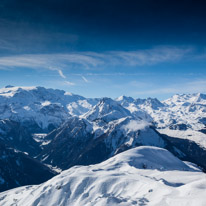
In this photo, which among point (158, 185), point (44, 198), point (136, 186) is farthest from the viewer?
point (44, 198)

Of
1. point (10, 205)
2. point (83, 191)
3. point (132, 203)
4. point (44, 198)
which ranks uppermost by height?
point (132, 203)

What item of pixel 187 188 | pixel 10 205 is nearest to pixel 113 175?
pixel 187 188

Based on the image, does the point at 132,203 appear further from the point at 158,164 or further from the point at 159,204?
the point at 158,164

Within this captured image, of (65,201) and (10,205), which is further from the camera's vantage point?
(10,205)

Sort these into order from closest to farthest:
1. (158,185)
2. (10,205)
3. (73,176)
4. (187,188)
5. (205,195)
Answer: (205,195) → (187,188) → (158,185) → (73,176) → (10,205)

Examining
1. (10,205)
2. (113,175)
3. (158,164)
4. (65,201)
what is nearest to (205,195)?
(113,175)

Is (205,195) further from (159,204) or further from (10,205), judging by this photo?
(10,205)

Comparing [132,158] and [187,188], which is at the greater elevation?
[187,188]

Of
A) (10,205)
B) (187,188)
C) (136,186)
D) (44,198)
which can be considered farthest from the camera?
(10,205)

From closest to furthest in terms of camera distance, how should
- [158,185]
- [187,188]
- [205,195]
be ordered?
[205,195], [187,188], [158,185]
